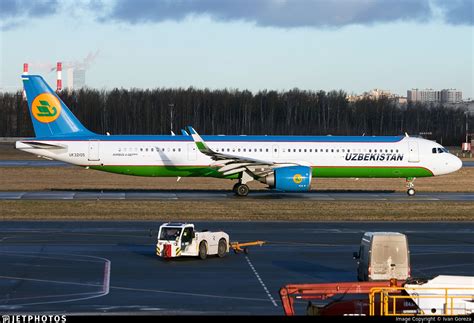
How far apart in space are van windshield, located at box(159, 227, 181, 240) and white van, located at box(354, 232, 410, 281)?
7231 millimetres

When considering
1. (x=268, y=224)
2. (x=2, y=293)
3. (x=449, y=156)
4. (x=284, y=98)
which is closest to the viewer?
(x=2, y=293)

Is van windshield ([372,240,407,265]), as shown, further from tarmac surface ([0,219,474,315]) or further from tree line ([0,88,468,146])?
tree line ([0,88,468,146])

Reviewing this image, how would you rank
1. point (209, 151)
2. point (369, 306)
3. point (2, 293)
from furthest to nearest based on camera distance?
point (209, 151) → point (2, 293) → point (369, 306)

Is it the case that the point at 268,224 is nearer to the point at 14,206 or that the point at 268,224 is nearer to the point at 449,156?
the point at 14,206

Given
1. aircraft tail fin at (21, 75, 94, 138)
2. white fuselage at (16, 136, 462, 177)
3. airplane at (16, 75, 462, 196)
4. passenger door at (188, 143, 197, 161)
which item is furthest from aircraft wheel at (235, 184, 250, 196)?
aircraft tail fin at (21, 75, 94, 138)

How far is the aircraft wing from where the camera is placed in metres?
52.0

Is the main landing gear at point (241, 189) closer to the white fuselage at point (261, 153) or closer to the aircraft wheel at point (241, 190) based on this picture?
the aircraft wheel at point (241, 190)

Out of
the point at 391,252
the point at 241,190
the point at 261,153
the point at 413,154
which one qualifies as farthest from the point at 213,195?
the point at 391,252

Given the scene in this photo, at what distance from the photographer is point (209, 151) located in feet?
170

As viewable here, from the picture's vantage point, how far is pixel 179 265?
28453 millimetres

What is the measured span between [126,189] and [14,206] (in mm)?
14509

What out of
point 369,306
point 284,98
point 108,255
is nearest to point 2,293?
point 108,255

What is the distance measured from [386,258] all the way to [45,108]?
34.9 m

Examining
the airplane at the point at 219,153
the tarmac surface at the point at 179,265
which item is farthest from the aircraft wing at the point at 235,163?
the tarmac surface at the point at 179,265
